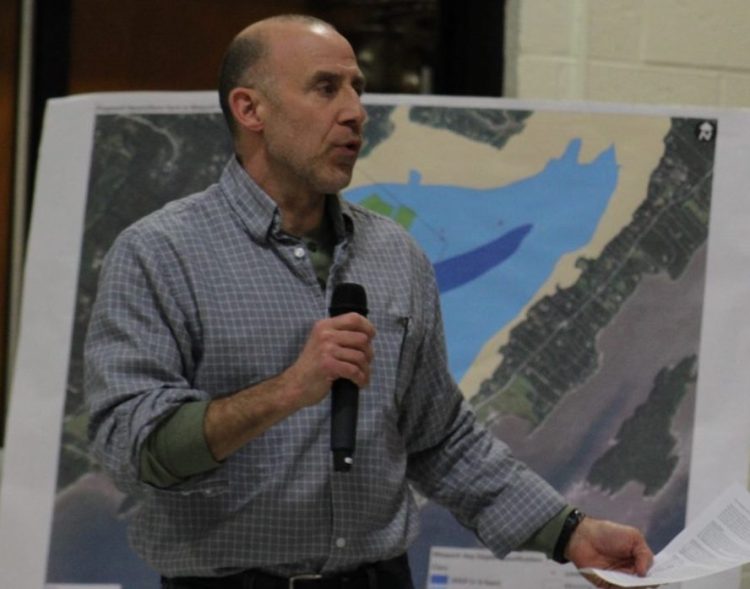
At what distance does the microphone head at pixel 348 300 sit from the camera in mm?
1809

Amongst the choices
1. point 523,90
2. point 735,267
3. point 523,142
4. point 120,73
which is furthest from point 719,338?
point 120,73

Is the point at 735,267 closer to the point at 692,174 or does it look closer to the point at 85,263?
the point at 692,174

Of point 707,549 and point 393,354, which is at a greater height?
point 393,354

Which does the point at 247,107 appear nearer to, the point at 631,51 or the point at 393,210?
the point at 393,210

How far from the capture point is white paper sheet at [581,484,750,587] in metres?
1.89

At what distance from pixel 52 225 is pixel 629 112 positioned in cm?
107

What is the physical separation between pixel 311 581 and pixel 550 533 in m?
0.38

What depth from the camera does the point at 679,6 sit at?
313cm

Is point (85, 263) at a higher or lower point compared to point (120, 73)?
lower

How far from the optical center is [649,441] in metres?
2.67

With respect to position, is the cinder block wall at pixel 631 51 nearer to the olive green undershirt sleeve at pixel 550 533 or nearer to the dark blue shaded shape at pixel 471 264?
the dark blue shaded shape at pixel 471 264

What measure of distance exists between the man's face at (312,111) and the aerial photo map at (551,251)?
2.15ft

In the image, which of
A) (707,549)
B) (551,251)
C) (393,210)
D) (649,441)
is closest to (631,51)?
(551,251)

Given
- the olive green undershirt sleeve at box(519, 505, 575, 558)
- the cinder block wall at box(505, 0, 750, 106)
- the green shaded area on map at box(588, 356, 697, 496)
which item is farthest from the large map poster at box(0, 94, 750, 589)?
the olive green undershirt sleeve at box(519, 505, 575, 558)
